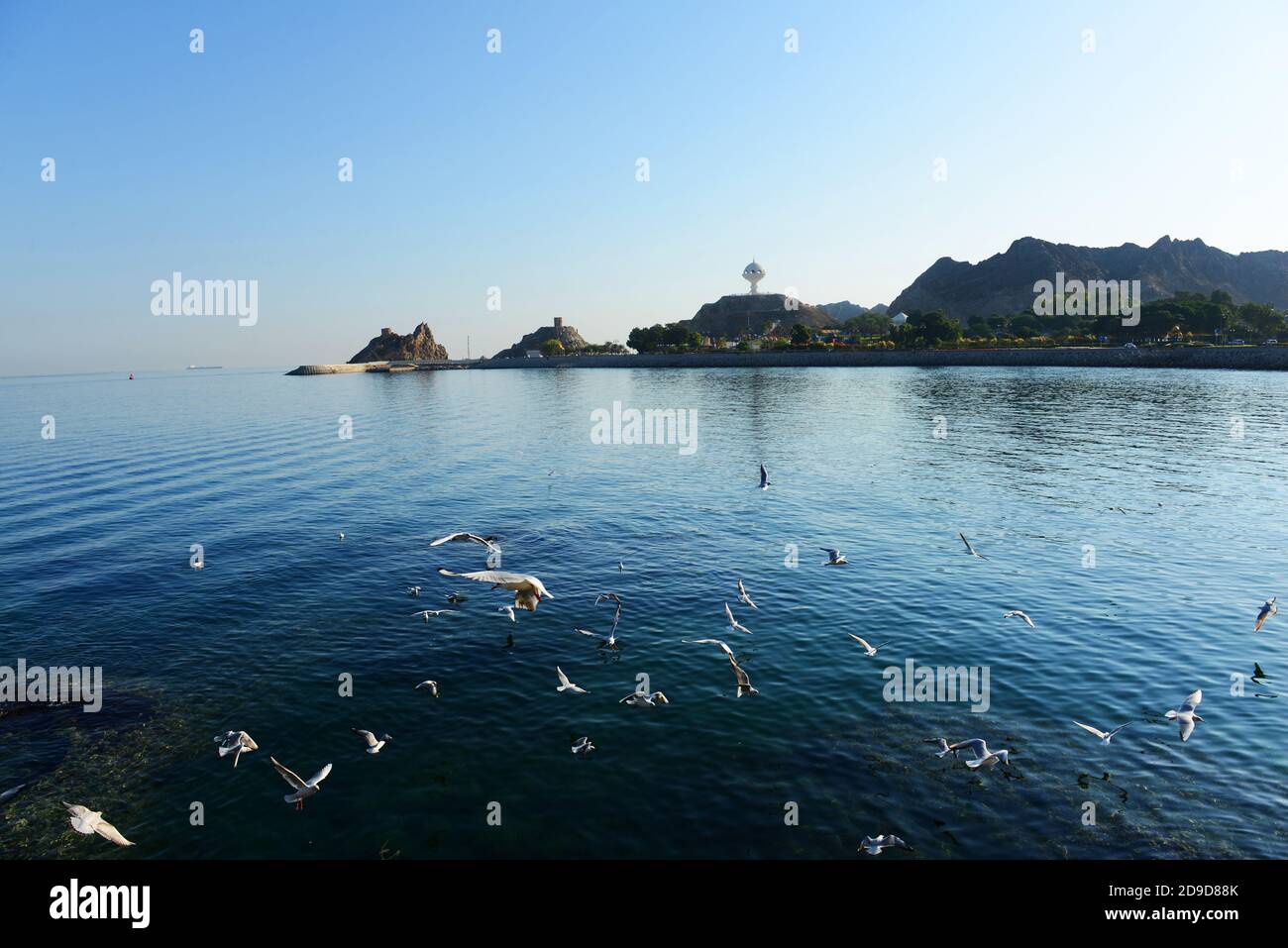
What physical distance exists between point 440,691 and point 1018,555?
86.6 feet

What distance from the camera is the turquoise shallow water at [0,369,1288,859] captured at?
533 inches

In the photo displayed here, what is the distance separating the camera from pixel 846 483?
1881 inches

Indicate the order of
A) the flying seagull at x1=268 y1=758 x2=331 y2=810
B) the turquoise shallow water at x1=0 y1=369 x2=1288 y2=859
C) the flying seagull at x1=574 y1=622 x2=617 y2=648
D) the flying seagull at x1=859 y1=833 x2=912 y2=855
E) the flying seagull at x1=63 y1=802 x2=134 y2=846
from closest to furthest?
the flying seagull at x1=63 y1=802 x2=134 y2=846
the flying seagull at x1=859 y1=833 x2=912 y2=855
the turquoise shallow water at x1=0 y1=369 x2=1288 y2=859
the flying seagull at x1=268 y1=758 x2=331 y2=810
the flying seagull at x1=574 y1=622 x2=617 y2=648

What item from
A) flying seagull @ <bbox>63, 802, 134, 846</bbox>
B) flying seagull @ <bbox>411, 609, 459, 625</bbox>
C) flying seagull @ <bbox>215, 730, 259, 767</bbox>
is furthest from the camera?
flying seagull @ <bbox>411, 609, 459, 625</bbox>

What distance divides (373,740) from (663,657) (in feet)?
29.6

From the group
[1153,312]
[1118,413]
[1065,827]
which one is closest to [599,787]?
[1065,827]

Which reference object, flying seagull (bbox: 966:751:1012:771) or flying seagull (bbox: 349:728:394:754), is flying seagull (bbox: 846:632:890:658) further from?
flying seagull (bbox: 349:728:394:754)

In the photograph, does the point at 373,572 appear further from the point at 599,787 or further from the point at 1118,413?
the point at 1118,413

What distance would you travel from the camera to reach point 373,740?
15695mm

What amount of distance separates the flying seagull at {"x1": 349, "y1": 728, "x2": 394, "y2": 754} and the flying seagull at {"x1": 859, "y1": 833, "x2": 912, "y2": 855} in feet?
36.8

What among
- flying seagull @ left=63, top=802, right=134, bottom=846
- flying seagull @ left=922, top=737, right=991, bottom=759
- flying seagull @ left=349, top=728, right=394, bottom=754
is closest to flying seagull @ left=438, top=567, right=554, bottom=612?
flying seagull @ left=349, top=728, right=394, bottom=754

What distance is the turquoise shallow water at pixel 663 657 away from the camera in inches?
533

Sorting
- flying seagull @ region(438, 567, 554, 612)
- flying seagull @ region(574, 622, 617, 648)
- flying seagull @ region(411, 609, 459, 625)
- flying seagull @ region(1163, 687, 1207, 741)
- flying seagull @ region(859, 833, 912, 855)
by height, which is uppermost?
flying seagull @ region(438, 567, 554, 612)
